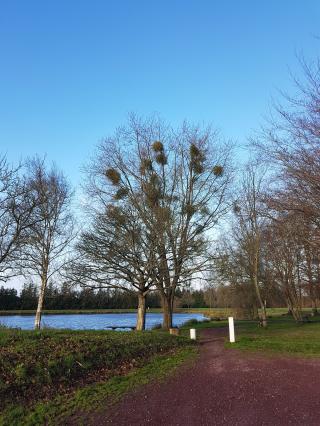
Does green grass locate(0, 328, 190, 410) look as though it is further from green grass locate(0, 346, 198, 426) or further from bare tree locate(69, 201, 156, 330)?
bare tree locate(69, 201, 156, 330)

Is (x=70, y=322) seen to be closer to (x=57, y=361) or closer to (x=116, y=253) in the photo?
(x=116, y=253)

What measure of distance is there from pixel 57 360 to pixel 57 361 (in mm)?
56

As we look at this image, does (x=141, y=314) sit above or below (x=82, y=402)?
above

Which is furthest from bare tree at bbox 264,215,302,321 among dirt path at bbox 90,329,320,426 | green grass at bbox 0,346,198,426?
green grass at bbox 0,346,198,426

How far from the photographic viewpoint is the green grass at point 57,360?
7730 mm

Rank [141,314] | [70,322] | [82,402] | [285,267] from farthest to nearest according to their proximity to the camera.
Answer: [70,322] < [285,267] < [141,314] < [82,402]

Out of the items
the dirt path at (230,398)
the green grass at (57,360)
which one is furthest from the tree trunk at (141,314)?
the dirt path at (230,398)

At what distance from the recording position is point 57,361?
865cm

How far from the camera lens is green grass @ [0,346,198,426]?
656cm

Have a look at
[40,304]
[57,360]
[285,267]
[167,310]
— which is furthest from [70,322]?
[57,360]

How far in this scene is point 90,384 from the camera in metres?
8.30

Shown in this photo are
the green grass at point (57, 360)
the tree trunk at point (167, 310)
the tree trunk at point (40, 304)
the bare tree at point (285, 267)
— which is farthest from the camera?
the bare tree at point (285, 267)

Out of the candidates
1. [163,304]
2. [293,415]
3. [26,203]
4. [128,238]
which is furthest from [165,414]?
[163,304]

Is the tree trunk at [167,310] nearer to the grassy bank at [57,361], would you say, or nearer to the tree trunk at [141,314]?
the tree trunk at [141,314]
